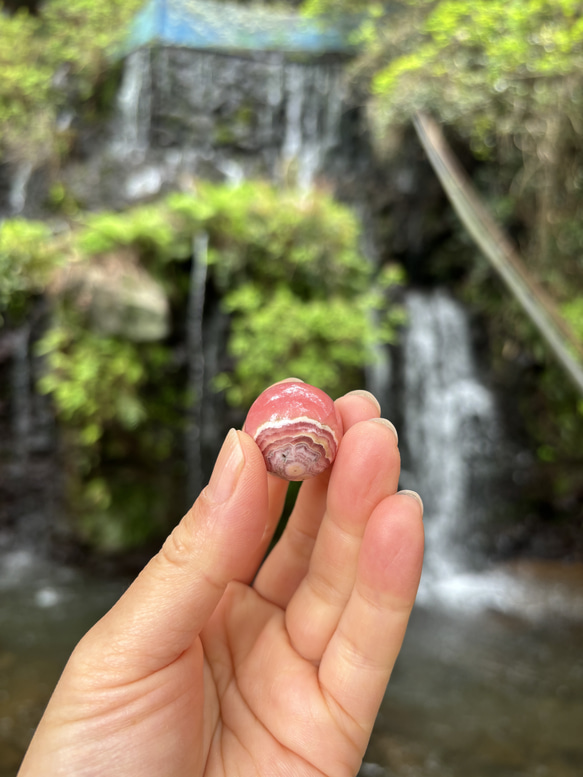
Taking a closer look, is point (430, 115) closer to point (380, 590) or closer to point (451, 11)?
point (451, 11)

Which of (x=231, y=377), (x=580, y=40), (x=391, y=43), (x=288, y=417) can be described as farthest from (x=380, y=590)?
(x=391, y=43)

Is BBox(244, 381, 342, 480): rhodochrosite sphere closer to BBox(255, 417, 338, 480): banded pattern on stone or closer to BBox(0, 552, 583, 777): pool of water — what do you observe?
BBox(255, 417, 338, 480): banded pattern on stone

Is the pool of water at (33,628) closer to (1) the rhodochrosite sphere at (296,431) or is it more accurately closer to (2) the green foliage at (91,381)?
(2) the green foliage at (91,381)

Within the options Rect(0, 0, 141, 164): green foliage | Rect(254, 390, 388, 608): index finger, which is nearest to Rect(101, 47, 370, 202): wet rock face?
Rect(0, 0, 141, 164): green foliage

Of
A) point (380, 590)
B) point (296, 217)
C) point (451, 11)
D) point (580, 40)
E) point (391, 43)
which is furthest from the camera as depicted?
point (391, 43)

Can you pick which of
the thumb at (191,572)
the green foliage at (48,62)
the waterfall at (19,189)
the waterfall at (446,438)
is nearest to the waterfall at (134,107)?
the green foliage at (48,62)

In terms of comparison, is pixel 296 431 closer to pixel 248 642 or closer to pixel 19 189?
pixel 248 642
